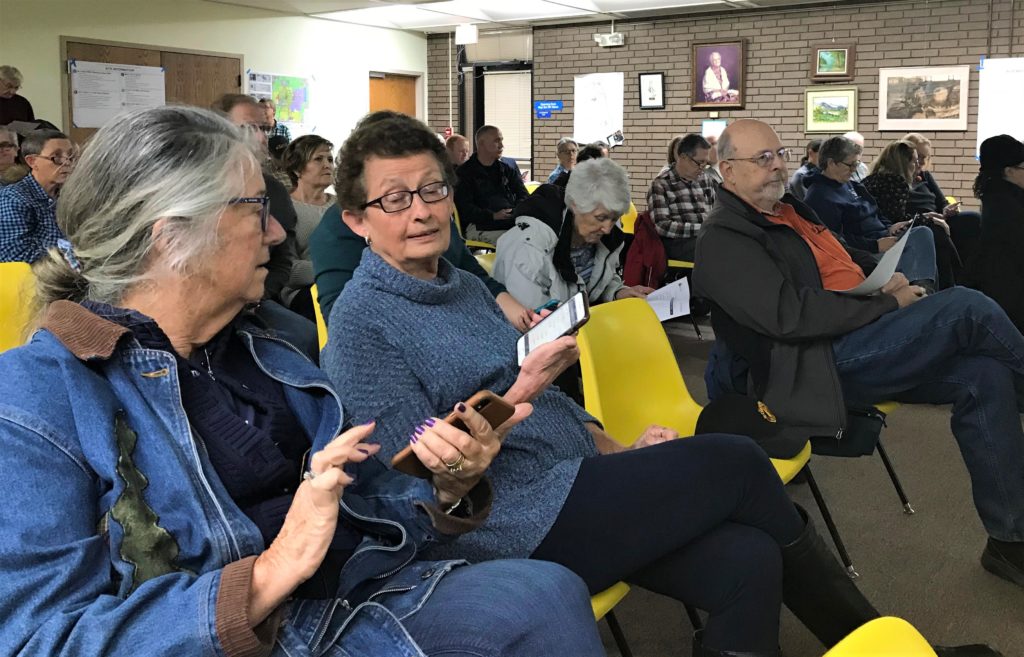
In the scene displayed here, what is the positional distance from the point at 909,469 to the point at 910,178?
382 cm

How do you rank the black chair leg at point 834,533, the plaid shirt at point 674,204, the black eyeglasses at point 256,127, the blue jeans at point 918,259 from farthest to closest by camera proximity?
the plaid shirt at point 674,204
the blue jeans at point 918,259
the black chair leg at point 834,533
the black eyeglasses at point 256,127

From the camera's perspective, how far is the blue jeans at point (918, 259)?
12.1ft

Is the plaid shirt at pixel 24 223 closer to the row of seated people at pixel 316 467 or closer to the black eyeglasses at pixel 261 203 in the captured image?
the row of seated people at pixel 316 467

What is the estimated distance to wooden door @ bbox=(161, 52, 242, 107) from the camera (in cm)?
913

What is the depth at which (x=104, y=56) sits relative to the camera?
28.0 feet

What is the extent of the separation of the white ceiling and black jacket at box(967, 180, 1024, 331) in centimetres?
523

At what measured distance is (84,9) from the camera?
27.1ft

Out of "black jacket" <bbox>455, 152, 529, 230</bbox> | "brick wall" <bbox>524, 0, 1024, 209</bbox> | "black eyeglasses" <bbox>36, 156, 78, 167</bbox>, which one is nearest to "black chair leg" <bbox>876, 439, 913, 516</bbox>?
"black eyeglasses" <bbox>36, 156, 78, 167</bbox>

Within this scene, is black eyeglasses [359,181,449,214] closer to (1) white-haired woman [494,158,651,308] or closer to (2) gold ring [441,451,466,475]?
(2) gold ring [441,451,466,475]

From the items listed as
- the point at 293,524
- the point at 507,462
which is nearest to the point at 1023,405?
the point at 507,462

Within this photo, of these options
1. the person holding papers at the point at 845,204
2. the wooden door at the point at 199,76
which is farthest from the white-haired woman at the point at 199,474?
the wooden door at the point at 199,76

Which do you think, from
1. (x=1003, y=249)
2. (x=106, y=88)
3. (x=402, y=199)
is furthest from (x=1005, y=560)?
(x=106, y=88)

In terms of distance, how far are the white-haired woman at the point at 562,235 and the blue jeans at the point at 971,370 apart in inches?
41.2

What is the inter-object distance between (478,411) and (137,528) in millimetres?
478
